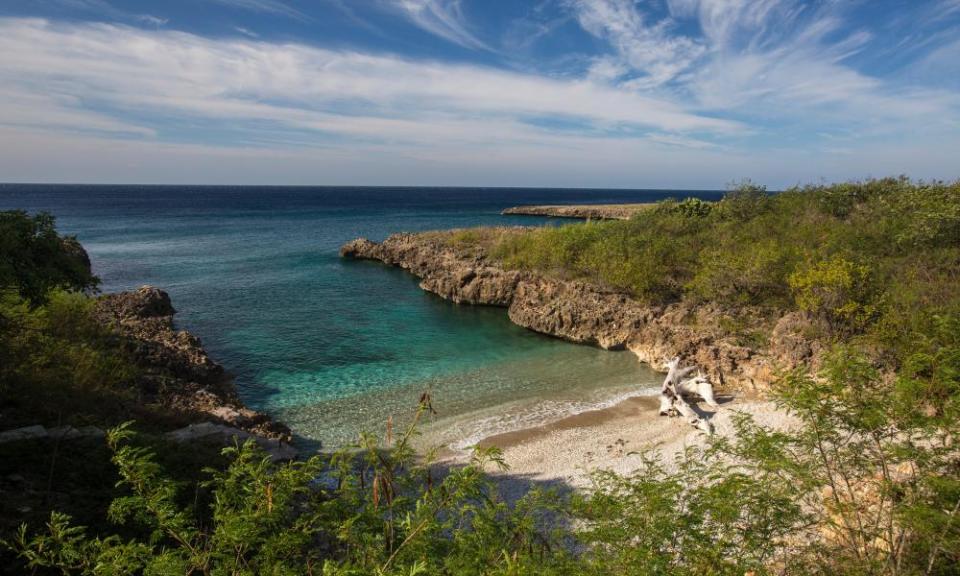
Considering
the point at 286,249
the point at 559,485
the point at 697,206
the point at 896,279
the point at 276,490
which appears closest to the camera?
the point at 276,490

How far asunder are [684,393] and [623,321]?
26.8 feet

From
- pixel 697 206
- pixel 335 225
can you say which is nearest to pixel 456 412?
pixel 697 206

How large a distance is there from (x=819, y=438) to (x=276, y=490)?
8.77 meters

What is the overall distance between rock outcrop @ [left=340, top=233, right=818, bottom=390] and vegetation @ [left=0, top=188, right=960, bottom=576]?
313 cm

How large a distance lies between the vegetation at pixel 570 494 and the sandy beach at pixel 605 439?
1.06 metres

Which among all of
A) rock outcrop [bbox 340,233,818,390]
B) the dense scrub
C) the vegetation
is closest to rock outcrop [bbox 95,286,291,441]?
the vegetation

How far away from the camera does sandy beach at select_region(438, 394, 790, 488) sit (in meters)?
16.7

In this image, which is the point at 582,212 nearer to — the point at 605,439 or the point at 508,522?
the point at 605,439

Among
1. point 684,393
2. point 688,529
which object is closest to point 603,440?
point 684,393

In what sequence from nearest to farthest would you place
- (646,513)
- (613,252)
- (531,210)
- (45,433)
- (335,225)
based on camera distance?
(646,513), (45,433), (613,252), (335,225), (531,210)

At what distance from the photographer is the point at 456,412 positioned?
21297mm

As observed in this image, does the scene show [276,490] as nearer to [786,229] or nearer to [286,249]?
[786,229]

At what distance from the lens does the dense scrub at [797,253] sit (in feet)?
77.2

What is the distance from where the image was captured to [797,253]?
28531 mm
